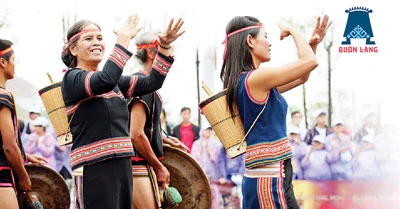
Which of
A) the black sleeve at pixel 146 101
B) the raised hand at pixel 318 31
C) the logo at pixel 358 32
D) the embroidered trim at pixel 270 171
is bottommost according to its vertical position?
the embroidered trim at pixel 270 171

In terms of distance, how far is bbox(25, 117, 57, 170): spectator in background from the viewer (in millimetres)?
10891

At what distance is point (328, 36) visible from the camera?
1111 cm

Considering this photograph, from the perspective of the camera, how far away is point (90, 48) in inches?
196

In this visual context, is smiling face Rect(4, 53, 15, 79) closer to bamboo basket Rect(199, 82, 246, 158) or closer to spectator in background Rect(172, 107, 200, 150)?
bamboo basket Rect(199, 82, 246, 158)

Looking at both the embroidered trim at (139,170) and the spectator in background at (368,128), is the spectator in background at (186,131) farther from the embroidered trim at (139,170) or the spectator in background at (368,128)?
the embroidered trim at (139,170)

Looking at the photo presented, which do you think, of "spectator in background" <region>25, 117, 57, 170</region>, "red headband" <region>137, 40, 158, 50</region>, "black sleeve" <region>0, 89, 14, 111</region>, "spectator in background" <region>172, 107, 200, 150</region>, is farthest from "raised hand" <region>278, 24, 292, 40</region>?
"spectator in background" <region>25, 117, 57, 170</region>

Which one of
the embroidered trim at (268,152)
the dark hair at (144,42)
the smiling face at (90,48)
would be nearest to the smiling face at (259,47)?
the embroidered trim at (268,152)

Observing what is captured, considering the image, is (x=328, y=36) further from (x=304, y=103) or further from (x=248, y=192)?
(x=248, y=192)

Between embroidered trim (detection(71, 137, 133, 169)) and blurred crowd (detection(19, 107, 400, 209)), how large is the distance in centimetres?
591

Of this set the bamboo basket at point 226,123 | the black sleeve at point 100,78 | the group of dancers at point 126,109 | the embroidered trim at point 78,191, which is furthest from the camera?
the bamboo basket at point 226,123

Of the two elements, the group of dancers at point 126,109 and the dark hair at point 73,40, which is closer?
the group of dancers at point 126,109

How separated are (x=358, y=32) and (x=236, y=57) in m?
6.48

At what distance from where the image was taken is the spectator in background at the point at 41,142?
10.9 meters

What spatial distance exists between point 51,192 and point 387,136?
5613mm
